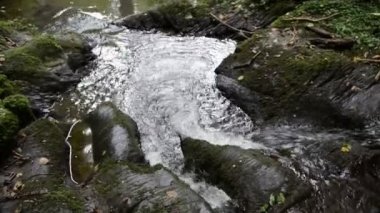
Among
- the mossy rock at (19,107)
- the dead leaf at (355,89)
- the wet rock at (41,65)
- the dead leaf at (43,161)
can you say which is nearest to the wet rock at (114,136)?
the dead leaf at (43,161)

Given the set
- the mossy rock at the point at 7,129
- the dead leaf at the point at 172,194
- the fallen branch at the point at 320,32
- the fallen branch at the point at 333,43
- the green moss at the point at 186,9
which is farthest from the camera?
the green moss at the point at 186,9

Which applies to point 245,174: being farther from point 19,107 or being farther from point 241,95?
point 19,107

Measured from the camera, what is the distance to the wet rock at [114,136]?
614cm

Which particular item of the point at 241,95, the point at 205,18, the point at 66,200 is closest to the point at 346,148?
the point at 241,95

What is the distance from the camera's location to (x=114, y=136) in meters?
6.46

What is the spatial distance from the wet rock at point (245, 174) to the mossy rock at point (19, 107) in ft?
10.1

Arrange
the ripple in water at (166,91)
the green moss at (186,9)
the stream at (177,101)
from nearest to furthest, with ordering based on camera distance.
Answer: the stream at (177,101) < the ripple in water at (166,91) < the green moss at (186,9)

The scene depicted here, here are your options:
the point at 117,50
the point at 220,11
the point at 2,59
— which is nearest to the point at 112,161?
the point at 2,59

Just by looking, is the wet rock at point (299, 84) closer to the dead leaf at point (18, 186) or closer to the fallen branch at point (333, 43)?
the fallen branch at point (333, 43)

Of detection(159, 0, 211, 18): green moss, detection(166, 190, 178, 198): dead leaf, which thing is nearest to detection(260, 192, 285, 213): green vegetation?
detection(166, 190, 178, 198): dead leaf

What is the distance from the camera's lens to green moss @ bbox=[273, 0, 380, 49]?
24.2ft

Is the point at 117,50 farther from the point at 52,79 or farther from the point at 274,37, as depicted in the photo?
the point at 274,37

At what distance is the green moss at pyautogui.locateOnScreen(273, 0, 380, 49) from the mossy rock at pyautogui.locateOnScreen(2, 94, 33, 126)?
545 centimetres

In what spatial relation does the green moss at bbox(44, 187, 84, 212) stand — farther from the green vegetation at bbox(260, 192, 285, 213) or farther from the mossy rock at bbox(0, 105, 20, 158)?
the green vegetation at bbox(260, 192, 285, 213)
